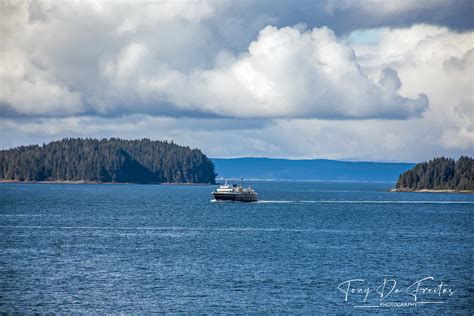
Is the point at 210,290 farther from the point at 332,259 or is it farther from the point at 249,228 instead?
the point at 249,228

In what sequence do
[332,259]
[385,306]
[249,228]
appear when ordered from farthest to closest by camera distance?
1. [249,228]
2. [332,259]
3. [385,306]

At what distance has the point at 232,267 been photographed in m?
70.3

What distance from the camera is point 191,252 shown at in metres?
81.5

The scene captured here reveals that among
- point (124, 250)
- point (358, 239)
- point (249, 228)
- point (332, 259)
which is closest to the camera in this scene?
point (332, 259)

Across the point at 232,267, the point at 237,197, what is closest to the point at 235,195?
the point at 237,197

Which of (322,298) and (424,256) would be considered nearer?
(322,298)

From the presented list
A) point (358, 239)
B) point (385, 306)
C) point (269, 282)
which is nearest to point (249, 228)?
point (358, 239)

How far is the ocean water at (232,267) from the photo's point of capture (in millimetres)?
53781

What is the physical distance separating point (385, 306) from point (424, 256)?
29631 mm
